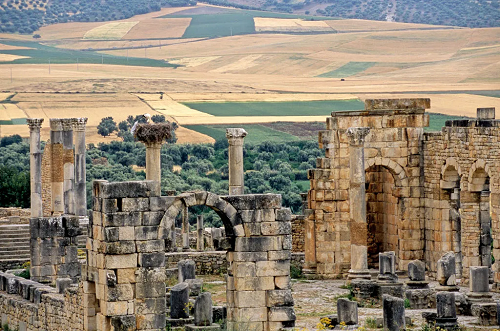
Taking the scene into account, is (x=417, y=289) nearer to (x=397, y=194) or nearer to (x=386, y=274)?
(x=386, y=274)

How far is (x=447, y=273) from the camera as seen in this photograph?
1123 inches

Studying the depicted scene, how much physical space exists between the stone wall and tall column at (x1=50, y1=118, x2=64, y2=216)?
7.36m

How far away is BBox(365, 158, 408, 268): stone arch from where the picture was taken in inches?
1390

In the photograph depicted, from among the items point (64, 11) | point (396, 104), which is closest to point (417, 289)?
point (396, 104)

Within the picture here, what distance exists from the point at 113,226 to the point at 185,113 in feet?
210

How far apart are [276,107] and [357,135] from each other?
58860 mm

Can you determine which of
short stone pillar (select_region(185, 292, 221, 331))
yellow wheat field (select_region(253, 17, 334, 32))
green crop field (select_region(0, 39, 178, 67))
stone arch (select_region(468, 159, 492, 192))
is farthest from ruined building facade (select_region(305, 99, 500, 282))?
yellow wheat field (select_region(253, 17, 334, 32))

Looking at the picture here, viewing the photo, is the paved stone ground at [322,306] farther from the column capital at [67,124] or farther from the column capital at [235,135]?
the column capital at [67,124]

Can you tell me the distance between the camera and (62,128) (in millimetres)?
39688

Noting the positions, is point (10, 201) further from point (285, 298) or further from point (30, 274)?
point (285, 298)

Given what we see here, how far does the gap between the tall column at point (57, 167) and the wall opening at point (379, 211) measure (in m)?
9.71

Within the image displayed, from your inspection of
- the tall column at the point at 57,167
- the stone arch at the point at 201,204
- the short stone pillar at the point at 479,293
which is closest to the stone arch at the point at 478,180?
the short stone pillar at the point at 479,293

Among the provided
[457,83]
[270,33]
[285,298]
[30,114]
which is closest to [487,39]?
[457,83]

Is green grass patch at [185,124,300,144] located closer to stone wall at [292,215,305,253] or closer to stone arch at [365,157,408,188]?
stone wall at [292,215,305,253]
